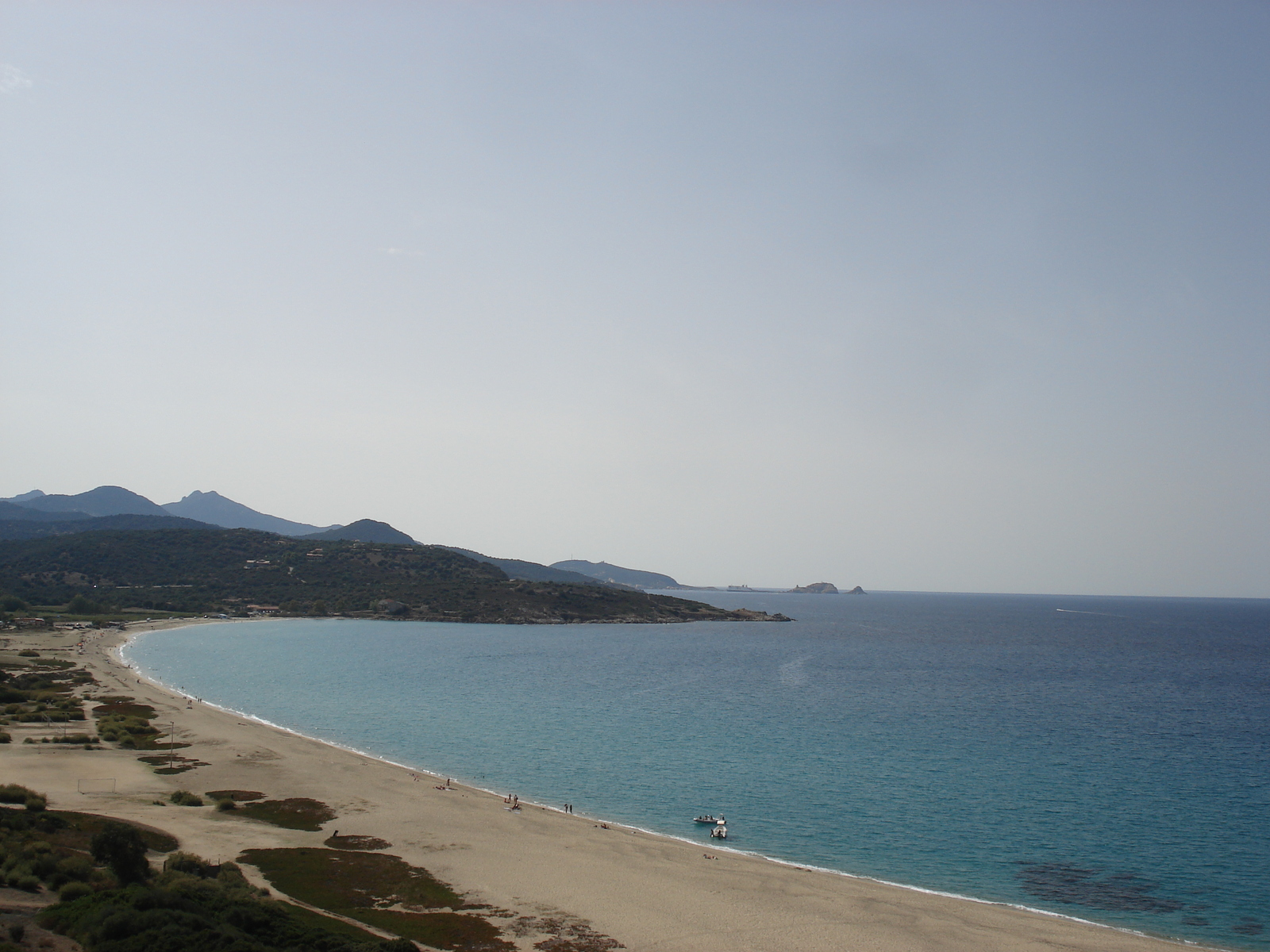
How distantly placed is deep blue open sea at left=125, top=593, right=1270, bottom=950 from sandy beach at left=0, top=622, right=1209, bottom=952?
3.52 m

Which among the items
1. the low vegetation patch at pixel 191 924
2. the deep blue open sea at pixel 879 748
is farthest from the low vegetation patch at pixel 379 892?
the deep blue open sea at pixel 879 748

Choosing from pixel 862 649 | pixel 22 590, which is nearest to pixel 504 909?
pixel 862 649

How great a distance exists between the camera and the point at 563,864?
3622 centimetres

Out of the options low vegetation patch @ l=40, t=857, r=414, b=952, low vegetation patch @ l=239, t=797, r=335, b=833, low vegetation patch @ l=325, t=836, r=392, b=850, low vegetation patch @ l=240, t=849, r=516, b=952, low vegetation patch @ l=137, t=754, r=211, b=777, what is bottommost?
low vegetation patch @ l=137, t=754, r=211, b=777

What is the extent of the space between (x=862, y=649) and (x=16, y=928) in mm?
144140

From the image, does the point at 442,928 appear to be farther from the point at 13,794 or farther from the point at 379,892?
the point at 13,794

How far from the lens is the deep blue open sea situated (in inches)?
1503

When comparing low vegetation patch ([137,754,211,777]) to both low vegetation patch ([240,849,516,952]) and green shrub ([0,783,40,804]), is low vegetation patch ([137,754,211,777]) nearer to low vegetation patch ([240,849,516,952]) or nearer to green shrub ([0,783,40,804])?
green shrub ([0,783,40,804])

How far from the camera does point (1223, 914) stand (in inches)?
1297

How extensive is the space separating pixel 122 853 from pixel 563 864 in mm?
18525

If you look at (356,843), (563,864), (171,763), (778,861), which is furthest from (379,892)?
(171,763)

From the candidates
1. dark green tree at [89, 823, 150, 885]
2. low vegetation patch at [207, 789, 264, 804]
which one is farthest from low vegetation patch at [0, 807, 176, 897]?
low vegetation patch at [207, 789, 264, 804]

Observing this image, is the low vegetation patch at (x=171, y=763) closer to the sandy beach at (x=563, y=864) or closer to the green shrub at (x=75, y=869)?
the sandy beach at (x=563, y=864)

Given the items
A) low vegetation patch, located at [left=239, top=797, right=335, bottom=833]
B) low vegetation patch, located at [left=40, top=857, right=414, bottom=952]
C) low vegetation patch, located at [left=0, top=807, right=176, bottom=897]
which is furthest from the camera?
low vegetation patch, located at [left=239, top=797, right=335, bottom=833]
